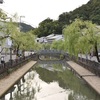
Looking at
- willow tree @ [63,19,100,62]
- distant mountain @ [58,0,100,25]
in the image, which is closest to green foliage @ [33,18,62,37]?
distant mountain @ [58,0,100,25]

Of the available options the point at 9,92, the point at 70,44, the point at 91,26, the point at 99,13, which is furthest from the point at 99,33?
the point at 99,13

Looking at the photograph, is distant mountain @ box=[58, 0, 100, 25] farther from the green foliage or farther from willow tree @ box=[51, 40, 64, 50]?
the green foliage

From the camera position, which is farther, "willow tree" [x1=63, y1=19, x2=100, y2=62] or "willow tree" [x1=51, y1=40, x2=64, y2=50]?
"willow tree" [x1=51, y1=40, x2=64, y2=50]

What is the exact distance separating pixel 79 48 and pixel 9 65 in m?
7.13

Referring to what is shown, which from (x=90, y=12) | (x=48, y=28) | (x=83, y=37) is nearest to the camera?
(x=83, y=37)

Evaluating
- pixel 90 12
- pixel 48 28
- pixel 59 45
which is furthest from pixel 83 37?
pixel 48 28

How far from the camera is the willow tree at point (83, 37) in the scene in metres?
23.9

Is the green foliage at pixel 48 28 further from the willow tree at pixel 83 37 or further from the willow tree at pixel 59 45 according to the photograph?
the willow tree at pixel 83 37

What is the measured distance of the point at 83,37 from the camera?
24.0 m

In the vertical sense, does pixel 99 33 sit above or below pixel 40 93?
above

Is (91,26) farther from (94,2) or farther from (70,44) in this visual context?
(94,2)

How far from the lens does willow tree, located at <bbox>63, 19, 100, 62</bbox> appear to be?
23.9m

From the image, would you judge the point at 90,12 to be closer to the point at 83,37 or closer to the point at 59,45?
the point at 59,45

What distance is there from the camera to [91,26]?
2455 cm
